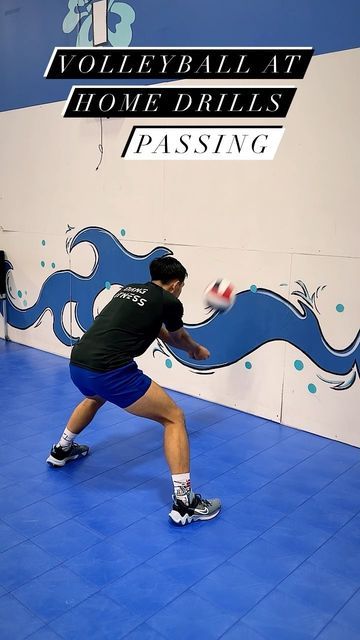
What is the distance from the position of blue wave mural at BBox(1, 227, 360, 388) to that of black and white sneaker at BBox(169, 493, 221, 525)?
1294 millimetres

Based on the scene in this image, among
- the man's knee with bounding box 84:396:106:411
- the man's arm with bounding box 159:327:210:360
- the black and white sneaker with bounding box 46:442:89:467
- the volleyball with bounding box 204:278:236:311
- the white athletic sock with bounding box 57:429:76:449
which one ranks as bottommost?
the black and white sneaker with bounding box 46:442:89:467

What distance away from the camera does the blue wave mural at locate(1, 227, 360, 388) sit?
3.47 m

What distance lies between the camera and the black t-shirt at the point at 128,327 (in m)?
2.62

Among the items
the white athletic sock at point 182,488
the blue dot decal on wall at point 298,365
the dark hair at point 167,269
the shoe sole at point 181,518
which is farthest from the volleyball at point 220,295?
the shoe sole at point 181,518

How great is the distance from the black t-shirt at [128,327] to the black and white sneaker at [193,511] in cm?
71

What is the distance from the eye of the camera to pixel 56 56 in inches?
194

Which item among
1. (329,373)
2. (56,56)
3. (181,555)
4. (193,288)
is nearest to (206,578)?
(181,555)

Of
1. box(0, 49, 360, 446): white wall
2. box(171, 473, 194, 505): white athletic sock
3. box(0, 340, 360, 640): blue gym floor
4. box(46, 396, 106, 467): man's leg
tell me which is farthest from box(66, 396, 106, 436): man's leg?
box(0, 49, 360, 446): white wall

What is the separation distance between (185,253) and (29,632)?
110 inches

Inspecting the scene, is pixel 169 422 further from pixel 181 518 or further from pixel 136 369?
pixel 181 518

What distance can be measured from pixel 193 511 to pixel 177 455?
262 millimetres

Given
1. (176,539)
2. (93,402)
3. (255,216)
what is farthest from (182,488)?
(255,216)

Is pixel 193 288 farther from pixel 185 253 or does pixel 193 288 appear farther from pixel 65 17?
pixel 65 17

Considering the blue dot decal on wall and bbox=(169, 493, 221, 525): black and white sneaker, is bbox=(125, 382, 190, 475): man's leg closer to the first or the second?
bbox=(169, 493, 221, 525): black and white sneaker
